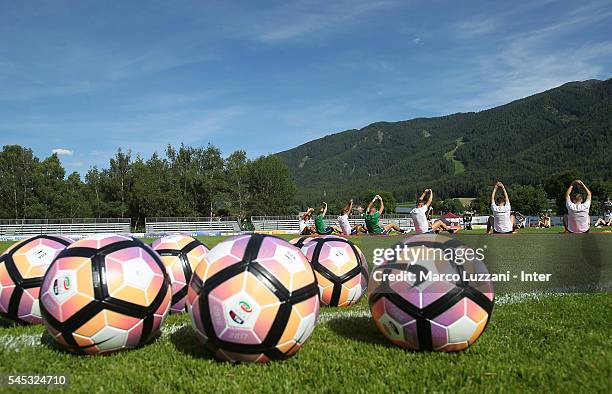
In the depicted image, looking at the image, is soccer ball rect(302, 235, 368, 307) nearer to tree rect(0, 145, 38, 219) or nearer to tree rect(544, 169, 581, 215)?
tree rect(0, 145, 38, 219)

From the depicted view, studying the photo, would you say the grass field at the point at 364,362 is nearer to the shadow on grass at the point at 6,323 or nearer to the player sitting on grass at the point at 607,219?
the shadow on grass at the point at 6,323

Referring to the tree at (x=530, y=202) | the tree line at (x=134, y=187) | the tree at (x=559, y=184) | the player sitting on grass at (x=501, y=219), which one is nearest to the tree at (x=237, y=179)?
the tree line at (x=134, y=187)

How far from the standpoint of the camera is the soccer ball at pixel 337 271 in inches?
323

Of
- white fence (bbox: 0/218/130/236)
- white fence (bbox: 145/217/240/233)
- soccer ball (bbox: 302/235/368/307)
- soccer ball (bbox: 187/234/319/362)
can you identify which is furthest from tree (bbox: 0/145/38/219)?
soccer ball (bbox: 187/234/319/362)

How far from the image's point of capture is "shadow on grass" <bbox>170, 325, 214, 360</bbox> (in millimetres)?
5639

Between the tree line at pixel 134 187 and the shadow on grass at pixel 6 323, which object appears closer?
the shadow on grass at pixel 6 323

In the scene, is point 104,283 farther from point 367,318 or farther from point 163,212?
point 163,212

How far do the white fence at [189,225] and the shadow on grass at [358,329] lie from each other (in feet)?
142

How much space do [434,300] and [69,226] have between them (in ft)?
169

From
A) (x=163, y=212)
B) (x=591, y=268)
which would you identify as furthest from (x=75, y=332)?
(x=163, y=212)

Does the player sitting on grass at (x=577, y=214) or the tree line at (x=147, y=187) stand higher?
the tree line at (x=147, y=187)

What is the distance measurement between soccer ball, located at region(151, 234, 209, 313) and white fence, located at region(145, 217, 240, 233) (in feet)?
137

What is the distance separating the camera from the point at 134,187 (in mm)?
67500

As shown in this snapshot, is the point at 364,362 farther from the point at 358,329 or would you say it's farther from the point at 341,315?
the point at 341,315
